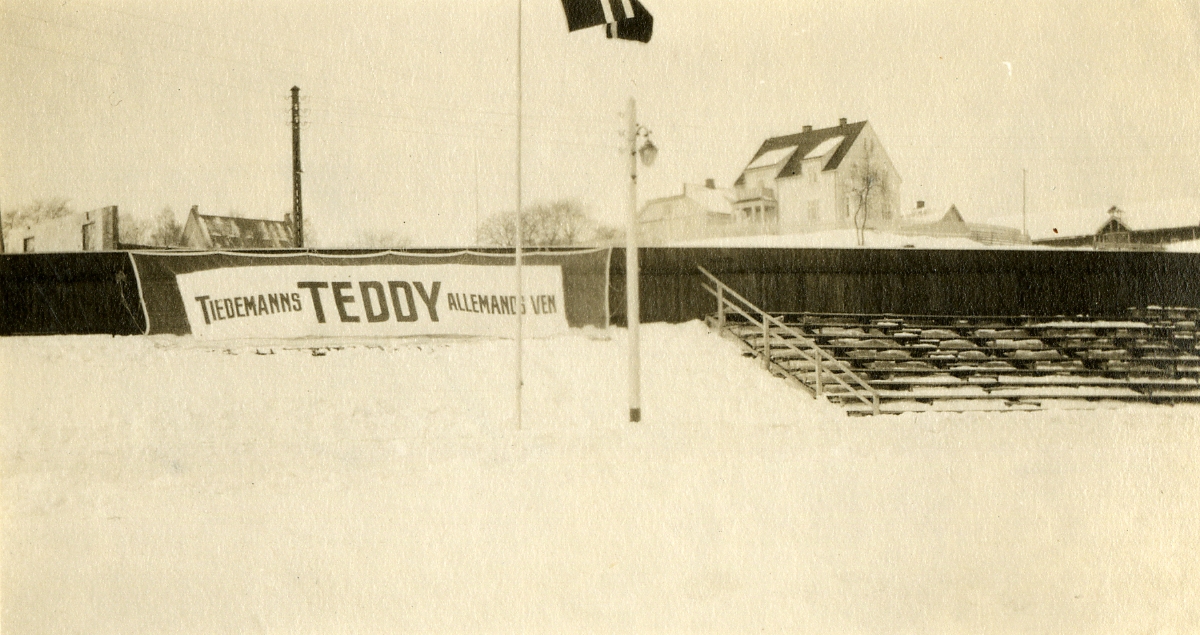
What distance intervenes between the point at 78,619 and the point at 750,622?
386 cm

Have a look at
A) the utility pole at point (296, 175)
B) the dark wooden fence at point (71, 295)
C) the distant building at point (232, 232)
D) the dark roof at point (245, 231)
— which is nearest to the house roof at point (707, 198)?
the dark roof at point (245, 231)

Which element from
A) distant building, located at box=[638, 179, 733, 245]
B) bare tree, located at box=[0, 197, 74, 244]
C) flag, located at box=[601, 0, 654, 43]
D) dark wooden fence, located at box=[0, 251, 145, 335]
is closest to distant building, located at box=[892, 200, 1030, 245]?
distant building, located at box=[638, 179, 733, 245]

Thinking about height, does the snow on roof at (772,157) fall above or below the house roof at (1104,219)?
above

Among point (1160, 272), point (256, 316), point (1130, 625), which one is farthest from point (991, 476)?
point (1160, 272)

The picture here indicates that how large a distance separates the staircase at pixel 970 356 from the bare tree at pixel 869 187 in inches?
932

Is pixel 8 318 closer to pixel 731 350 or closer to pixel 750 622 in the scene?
pixel 731 350

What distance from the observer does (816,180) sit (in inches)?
1658

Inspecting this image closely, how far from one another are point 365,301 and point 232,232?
25.3 meters

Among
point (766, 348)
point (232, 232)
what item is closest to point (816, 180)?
point (232, 232)

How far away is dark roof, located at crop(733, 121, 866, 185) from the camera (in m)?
41.8

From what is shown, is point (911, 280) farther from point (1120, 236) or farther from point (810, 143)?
point (810, 143)

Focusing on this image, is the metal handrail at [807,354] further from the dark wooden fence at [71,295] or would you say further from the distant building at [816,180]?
the distant building at [816,180]

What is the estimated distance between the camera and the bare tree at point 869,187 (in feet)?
129

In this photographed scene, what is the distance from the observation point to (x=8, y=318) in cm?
1266
